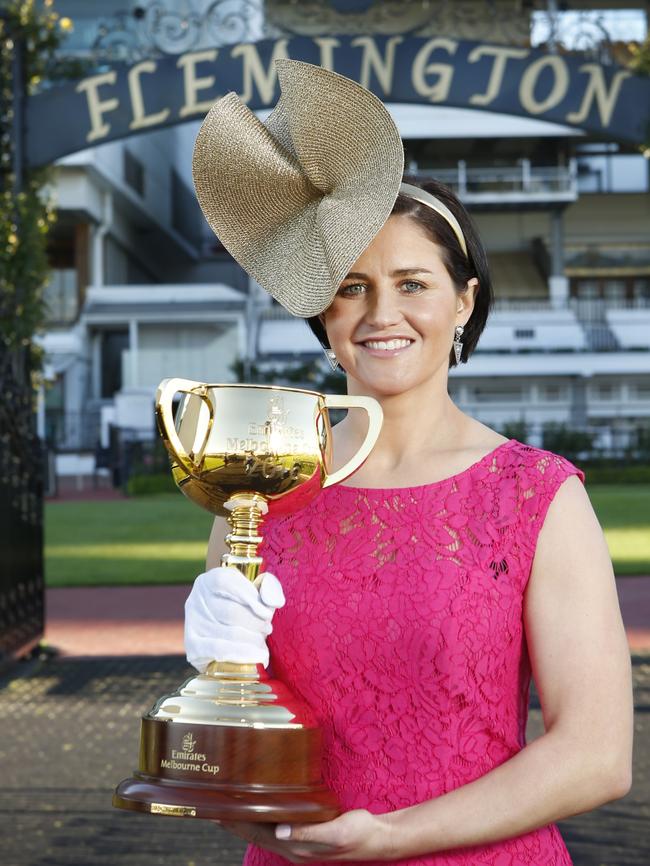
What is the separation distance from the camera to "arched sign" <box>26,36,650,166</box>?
7383 millimetres

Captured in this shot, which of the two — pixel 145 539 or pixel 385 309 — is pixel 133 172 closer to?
pixel 145 539

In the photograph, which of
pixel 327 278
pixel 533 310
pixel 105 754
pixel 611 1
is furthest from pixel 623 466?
pixel 327 278

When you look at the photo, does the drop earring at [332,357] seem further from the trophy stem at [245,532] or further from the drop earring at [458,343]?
the trophy stem at [245,532]

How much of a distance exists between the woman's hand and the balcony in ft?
132

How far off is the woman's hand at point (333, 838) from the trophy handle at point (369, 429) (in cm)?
43

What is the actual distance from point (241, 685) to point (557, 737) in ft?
1.34

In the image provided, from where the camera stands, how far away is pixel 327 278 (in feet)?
6.11

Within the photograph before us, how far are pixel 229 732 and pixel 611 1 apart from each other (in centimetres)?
4444

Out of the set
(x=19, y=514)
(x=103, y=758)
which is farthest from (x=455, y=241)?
(x=19, y=514)

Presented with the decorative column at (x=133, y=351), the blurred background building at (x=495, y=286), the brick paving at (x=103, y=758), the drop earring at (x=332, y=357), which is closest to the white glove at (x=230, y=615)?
the drop earring at (x=332, y=357)

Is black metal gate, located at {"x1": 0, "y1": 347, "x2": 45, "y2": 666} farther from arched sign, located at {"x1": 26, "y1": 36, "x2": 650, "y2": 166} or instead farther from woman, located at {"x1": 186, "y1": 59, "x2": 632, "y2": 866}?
woman, located at {"x1": 186, "y1": 59, "x2": 632, "y2": 866}

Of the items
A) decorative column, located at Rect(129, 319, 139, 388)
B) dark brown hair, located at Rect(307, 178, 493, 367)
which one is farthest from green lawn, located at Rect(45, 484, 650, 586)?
decorative column, located at Rect(129, 319, 139, 388)

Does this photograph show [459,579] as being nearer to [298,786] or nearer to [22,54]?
[298,786]

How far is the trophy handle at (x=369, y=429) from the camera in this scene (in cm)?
175
